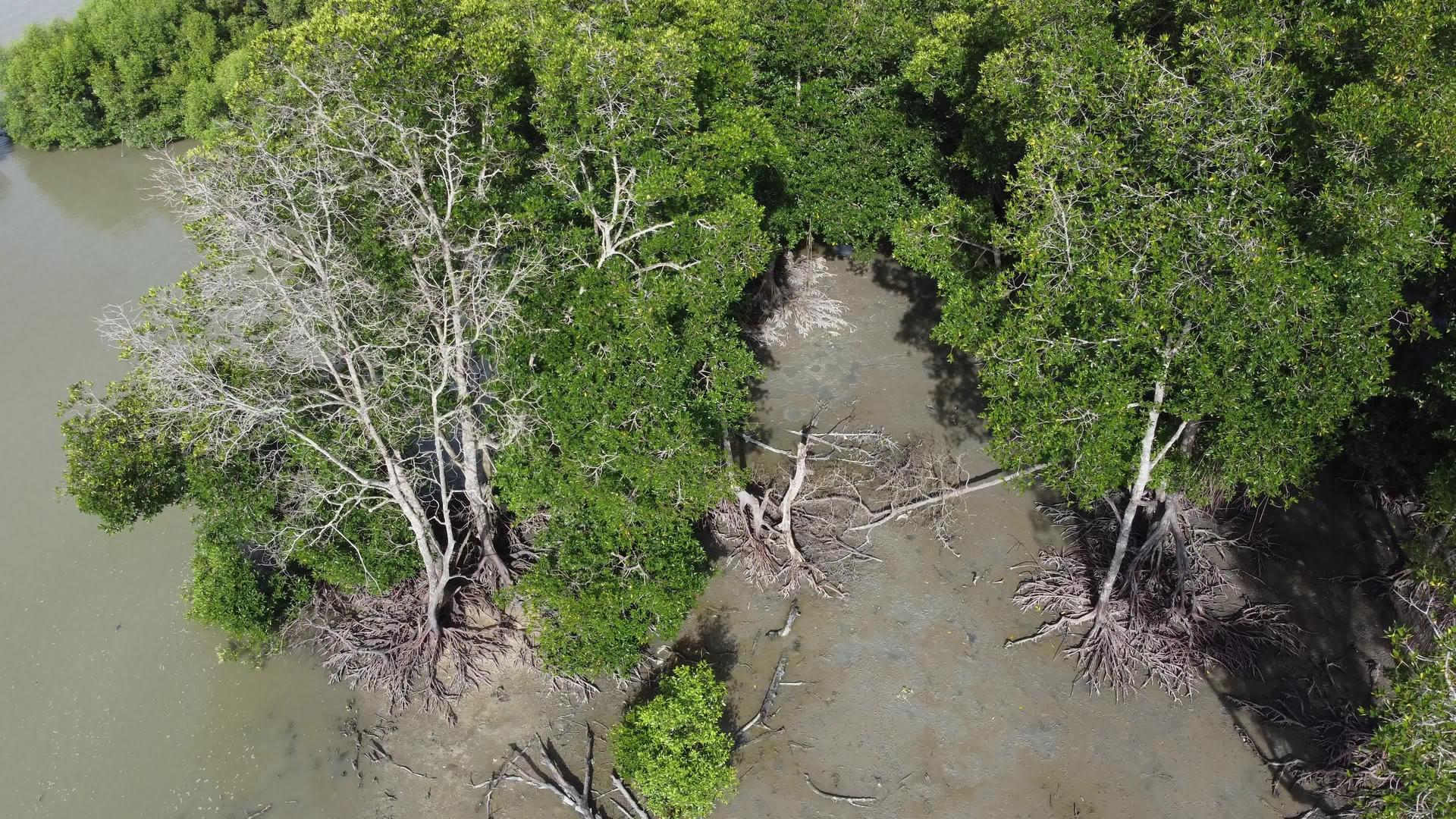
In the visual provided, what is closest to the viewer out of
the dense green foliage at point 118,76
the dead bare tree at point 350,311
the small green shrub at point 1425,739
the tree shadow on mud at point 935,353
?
the small green shrub at point 1425,739

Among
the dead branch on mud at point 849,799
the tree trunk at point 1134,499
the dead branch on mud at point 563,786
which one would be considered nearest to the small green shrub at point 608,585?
the dead branch on mud at point 563,786

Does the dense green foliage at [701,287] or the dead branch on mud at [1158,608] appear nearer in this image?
the dense green foliage at [701,287]

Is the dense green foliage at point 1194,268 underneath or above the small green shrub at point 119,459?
above

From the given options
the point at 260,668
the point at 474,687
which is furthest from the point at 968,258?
the point at 260,668

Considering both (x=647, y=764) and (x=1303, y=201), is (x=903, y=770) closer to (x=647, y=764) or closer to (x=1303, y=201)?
(x=647, y=764)

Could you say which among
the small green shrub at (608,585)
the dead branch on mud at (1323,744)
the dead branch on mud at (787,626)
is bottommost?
the dead branch on mud at (787,626)

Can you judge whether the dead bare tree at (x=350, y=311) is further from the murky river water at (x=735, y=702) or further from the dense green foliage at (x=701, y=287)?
the murky river water at (x=735, y=702)

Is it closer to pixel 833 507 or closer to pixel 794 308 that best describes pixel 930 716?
pixel 833 507
